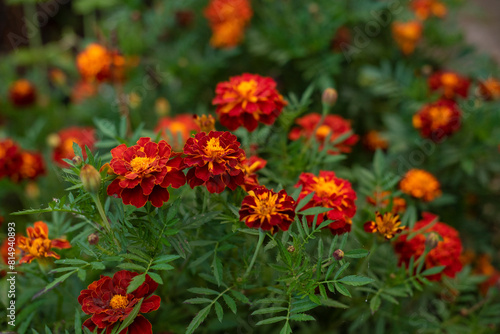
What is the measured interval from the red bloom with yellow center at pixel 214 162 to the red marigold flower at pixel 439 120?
0.78 meters

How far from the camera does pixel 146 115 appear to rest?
5.91 feet

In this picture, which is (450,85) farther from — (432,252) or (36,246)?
(36,246)

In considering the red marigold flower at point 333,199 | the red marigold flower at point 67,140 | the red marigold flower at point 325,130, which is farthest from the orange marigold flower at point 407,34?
the red marigold flower at point 67,140

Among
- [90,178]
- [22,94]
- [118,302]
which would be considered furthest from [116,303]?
[22,94]

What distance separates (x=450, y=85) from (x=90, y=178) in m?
1.21

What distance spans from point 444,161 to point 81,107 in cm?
144

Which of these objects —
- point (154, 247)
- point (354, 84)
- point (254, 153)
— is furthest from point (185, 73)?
point (154, 247)

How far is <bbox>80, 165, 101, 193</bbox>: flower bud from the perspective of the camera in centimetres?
59

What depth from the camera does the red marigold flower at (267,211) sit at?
624 mm

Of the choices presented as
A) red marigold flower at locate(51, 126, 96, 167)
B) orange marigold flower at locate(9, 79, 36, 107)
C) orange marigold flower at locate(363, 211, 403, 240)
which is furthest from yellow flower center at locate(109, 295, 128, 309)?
orange marigold flower at locate(9, 79, 36, 107)

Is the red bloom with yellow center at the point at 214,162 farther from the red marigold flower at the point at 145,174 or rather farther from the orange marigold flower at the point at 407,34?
the orange marigold flower at the point at 407,34

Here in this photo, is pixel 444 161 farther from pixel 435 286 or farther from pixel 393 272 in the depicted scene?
pixel 393 272

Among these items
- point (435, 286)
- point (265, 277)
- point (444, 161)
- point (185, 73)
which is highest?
point (185, 73)

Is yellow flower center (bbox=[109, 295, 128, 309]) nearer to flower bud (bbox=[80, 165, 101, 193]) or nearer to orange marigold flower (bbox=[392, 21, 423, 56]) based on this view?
flower bud (bbox=[80, 165, 101, 193])
